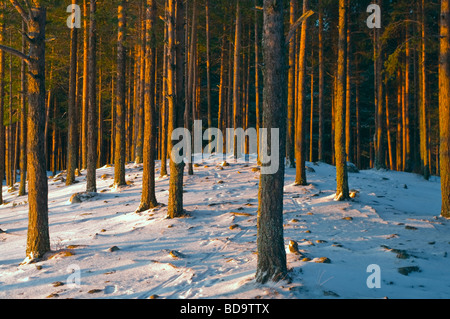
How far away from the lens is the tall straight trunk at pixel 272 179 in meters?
5.99

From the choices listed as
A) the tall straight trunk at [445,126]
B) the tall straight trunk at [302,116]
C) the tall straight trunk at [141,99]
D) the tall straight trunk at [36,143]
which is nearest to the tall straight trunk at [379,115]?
the tall straight trunk at [302,116]

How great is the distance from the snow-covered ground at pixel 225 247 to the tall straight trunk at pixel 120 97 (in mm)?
1253

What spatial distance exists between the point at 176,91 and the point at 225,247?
16.1ft

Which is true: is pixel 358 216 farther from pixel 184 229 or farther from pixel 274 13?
pixel 274 13

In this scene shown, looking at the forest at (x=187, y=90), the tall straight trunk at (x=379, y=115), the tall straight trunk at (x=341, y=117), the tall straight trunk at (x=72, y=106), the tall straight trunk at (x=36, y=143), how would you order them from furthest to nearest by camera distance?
the tall straight trunk at (x=379, y=115), the tall straight trunk at (x=72, y=106), the tall straight trunk at (x=341, y=117), the tall straight trunk at (x=36, y=143), the forest at (x=187, y=90)

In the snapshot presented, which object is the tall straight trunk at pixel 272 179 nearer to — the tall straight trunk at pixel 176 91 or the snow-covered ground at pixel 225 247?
the snow-covered ground at pixel 225 247

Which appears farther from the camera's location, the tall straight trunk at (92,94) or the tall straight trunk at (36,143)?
the tall straight trunk at (92,94)

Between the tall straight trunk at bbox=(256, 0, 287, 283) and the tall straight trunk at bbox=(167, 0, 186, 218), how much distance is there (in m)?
5.12

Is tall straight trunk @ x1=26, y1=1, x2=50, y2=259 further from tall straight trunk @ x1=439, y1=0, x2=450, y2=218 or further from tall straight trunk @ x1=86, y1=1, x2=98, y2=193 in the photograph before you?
tall straight trunk @ x1=439, y1=0, x2=450, y2=218

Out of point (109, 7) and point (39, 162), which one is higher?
point (109, 7)

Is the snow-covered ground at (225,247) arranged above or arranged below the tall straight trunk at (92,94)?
below

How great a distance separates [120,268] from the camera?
7461mm

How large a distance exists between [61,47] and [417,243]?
895 inches
